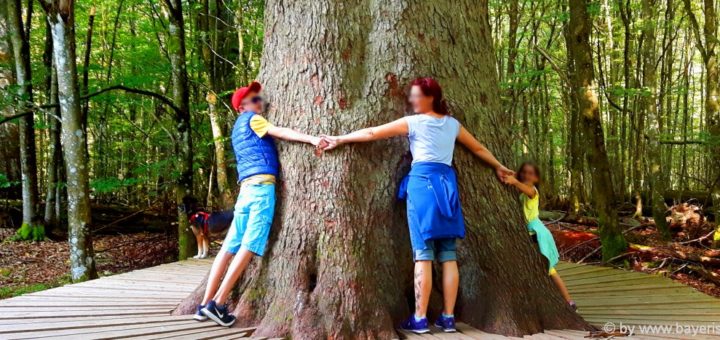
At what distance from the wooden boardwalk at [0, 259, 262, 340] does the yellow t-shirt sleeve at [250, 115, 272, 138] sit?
133 cm

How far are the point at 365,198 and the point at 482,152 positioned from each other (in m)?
0.98

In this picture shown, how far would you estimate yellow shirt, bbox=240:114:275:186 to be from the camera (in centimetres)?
340

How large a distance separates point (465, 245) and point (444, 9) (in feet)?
5.87

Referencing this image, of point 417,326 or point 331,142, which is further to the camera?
point 331,142

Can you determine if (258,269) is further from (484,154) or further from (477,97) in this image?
(477,97)

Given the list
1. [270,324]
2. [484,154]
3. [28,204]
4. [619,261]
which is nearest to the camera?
[270,324]

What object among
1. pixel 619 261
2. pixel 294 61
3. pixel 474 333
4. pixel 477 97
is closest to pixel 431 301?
pixel 474 333

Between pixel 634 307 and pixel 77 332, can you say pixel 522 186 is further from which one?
pixel 77 332

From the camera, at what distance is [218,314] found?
324 cm

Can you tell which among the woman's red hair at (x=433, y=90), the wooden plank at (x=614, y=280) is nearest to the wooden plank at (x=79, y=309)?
the woman's red hair at (x=433, y=90)

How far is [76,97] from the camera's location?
20.6 feet

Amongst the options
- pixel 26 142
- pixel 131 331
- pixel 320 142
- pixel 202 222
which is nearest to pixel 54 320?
pixel 131 331

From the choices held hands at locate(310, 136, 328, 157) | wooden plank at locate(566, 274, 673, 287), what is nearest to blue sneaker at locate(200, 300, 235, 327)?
held hands at locate(310, 136, 328, 157)

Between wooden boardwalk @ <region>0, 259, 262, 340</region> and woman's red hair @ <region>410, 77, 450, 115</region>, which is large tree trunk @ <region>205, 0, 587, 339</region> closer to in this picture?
woman's red hair @ <region>410, 77, 450, 115</region>
